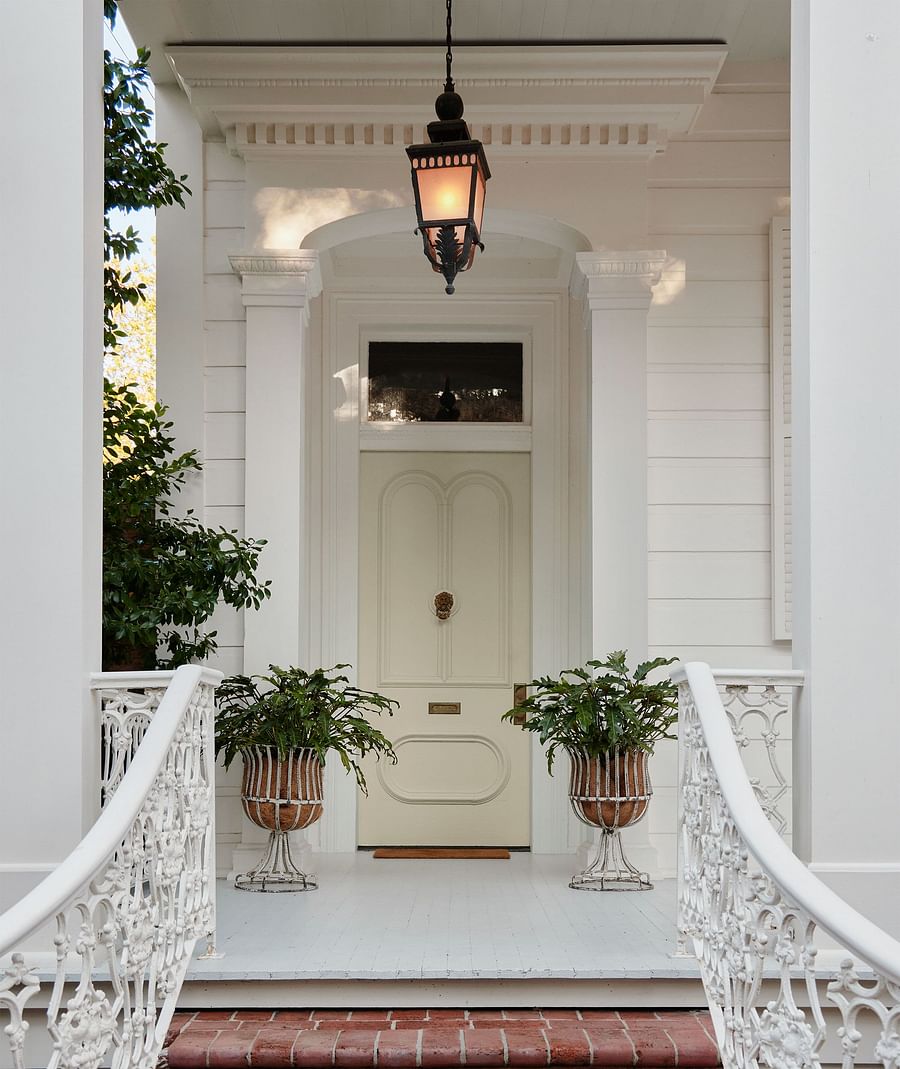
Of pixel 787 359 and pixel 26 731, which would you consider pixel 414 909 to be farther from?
pixel 787 359

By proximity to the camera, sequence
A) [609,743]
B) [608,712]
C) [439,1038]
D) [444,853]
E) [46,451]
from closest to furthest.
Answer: [439,1038], [46,451], [608,712], [609,743], [444,853]

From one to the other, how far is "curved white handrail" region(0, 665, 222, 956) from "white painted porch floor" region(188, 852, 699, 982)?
0.78 metres

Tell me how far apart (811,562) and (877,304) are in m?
0.72

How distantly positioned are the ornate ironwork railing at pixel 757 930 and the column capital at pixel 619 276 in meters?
2.27

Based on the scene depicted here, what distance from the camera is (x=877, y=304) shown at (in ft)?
11.1

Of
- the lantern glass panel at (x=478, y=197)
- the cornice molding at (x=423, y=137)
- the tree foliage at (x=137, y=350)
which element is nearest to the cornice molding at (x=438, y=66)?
the cornice molding at (x=423, y=137)

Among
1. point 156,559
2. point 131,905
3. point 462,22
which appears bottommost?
point 131,905

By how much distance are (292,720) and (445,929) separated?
109 cm

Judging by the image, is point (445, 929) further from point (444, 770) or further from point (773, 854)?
point (444, 770)

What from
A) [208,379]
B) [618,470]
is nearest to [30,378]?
[208,379]

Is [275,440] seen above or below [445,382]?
below

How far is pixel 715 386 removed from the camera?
5.50 meters

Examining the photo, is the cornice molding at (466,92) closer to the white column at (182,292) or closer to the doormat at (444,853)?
the white column at (182,292)

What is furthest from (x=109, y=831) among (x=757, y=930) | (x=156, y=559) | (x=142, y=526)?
(x=142, y=526)
